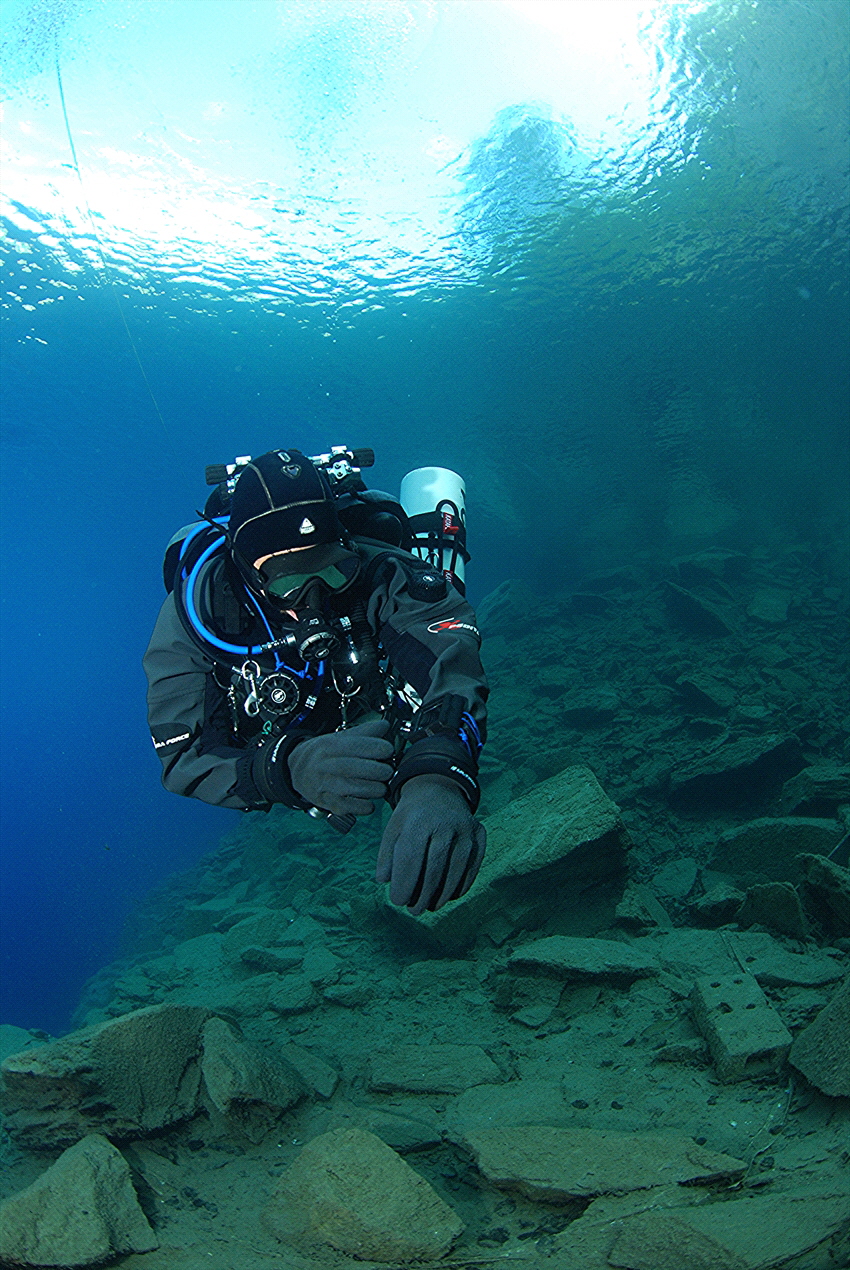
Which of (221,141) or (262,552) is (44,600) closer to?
(221,141)

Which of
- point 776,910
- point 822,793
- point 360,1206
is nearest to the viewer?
point 360,1206

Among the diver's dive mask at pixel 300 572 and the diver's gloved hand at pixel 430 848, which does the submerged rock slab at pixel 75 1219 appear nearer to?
the diver's gloved hand at pixel 430 848

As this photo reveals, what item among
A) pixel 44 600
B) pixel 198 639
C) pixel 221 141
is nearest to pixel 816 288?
pixel 221 141

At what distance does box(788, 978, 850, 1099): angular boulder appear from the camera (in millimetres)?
2344

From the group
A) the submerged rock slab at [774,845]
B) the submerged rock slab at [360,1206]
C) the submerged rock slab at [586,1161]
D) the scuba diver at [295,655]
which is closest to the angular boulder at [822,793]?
the submerged rock slab at [774,845]

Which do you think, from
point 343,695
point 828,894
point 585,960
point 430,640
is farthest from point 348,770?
point 828,894

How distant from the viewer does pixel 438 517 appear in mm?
5152

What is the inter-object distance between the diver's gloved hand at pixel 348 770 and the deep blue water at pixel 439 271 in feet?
51.5

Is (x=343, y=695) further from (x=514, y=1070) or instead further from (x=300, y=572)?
(x=514, y=1070)

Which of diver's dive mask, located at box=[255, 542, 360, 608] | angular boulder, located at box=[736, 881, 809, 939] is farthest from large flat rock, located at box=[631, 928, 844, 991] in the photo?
diver's dive mask, located at box=[255, 542, 360, 608]

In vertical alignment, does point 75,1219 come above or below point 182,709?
below

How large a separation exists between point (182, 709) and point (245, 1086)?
5.99 ft

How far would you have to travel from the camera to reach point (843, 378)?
2444cm

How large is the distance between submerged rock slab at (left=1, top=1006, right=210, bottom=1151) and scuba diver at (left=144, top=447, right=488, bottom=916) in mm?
1384
